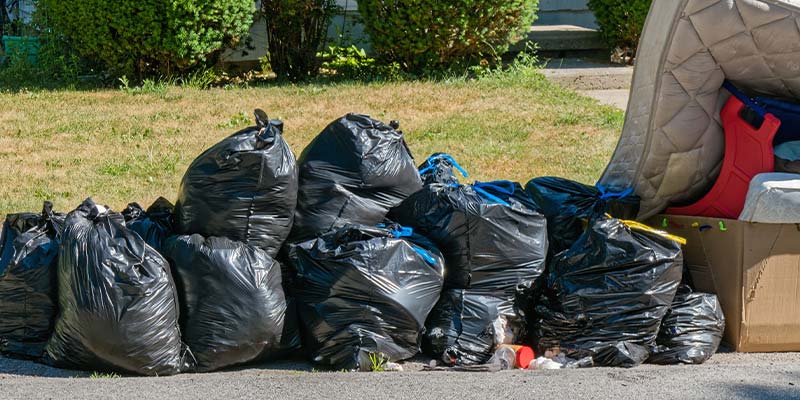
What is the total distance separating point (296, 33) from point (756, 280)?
657 centimetres

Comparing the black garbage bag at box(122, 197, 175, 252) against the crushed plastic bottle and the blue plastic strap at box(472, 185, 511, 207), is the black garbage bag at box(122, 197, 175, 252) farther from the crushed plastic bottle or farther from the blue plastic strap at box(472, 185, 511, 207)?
the crushed plastic bottle

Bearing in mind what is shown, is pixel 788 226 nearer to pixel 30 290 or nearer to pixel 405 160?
pixel 405 160

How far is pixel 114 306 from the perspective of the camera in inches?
167

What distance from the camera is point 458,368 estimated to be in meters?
4.52

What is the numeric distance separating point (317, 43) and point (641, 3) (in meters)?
3.43

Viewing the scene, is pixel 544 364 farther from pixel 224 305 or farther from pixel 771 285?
pixel 224 305

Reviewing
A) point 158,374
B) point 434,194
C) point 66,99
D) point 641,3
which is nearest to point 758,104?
point 434,194

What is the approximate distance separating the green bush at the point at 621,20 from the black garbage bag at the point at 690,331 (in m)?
6.48

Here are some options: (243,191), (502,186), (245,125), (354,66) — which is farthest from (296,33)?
(243,191)

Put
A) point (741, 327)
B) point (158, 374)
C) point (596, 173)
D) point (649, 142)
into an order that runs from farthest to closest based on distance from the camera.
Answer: point (596, 173), point (649, 142), point (741, 327), point (158, 374)

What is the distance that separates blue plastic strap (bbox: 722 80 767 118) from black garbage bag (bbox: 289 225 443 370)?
1646 mm

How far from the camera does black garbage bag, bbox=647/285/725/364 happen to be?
4.53 metres

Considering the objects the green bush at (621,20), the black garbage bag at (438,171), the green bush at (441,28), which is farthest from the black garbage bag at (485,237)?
the green bush at (621,20)

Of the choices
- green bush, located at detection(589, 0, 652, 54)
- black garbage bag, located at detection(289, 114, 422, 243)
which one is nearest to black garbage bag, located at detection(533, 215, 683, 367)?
black garbage bag, located at detection(289, 114, 422, 243)
